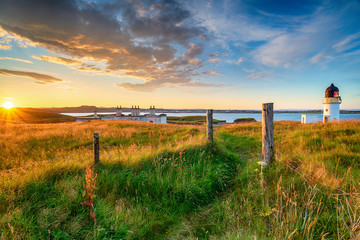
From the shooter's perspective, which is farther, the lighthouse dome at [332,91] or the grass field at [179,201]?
the lighthouse dome at [332,91]

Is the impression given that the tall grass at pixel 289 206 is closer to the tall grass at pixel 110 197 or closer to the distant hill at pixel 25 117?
the tall grass at pixel 110 197

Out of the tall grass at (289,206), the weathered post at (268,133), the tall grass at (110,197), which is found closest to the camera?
the tall grass at (289,206)

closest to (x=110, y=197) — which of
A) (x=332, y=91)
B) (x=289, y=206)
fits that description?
(x=289, y=206)

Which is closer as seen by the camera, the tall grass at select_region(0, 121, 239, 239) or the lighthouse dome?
the tall grass at select_region(0, 121, 239, 239)

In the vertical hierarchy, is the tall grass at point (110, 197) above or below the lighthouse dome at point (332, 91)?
below

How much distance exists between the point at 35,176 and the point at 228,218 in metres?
4.08

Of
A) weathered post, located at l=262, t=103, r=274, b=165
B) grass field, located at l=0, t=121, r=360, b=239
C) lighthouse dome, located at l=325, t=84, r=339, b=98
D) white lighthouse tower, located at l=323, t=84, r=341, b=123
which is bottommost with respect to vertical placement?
grass field, located at l=0, t=121, r=360, b=239

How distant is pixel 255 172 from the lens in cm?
453

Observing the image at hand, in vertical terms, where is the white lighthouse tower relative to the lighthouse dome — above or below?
below

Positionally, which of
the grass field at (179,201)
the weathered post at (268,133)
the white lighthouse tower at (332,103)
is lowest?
the grass field at (179,201)

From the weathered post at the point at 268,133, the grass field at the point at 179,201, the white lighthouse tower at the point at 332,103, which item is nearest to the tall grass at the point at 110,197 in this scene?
the grass field at the point at 179,201

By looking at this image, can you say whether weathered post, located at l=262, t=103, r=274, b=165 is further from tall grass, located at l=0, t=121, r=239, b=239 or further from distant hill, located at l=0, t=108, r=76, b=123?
distant hill, located at l=0, t=108, r=76, b=123

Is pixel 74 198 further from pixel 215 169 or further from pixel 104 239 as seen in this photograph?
pixel 215 169

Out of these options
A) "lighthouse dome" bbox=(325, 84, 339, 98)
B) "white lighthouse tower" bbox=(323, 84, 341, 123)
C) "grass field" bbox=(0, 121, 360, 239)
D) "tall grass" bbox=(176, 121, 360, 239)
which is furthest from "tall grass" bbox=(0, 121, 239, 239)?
"lighthouse dome" bbox=(325, 84, 339, 98)
